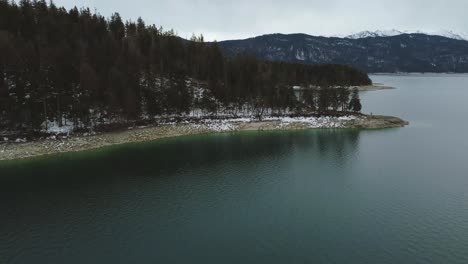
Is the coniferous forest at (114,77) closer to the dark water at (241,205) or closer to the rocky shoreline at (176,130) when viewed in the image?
the rocky shoreline at (176,130)

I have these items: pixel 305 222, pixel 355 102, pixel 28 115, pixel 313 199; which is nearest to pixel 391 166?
pixel 313 199

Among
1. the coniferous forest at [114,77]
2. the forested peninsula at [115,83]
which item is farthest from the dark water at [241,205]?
the coniferous forest at [114,77]

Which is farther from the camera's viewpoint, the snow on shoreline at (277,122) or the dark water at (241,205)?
the snow on shoreline at (277,122)

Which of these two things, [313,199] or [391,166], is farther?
[391,166]

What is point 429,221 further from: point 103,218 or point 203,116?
point 203,116

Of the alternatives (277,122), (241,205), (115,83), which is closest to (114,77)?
(115,83)

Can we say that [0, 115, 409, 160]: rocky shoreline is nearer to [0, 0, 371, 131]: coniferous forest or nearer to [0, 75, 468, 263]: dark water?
[0, 75, 468, 263]: dark water
